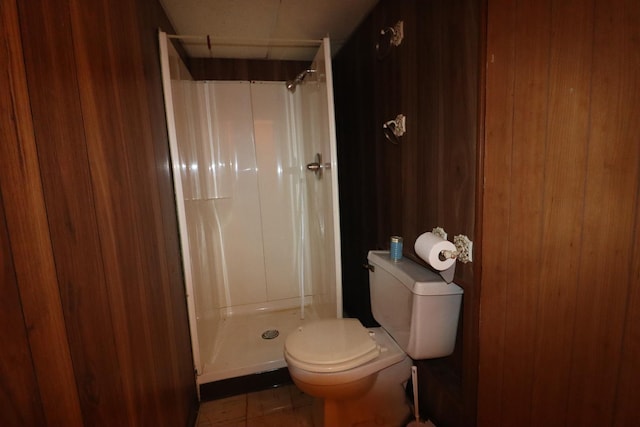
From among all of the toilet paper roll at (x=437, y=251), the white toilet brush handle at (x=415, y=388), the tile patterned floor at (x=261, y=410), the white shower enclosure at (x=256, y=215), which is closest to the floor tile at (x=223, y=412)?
the tile patterned floor at (x=261, y=410)

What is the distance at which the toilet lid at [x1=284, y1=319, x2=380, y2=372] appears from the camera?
1.25 m

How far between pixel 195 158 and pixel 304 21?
1080mm

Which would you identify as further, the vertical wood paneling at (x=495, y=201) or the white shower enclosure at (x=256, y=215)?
the white shower enclosure at (x=256, y=215)

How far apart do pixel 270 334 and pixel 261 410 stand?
→ 1.87 ft

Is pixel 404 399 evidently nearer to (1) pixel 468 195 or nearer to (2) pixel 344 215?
(1) pixel 468 195

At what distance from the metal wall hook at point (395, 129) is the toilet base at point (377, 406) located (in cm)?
109

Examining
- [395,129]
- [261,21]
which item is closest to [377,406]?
[395,129]

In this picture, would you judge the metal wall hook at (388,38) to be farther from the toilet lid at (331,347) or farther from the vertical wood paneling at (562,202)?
the toilet lid at (331,347)

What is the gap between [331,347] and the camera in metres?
1.33

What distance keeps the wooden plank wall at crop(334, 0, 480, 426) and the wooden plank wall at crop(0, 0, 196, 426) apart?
113 cm

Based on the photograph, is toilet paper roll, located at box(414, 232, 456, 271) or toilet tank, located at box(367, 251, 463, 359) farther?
toilet tank, located at box(367, 251, 463, 359)

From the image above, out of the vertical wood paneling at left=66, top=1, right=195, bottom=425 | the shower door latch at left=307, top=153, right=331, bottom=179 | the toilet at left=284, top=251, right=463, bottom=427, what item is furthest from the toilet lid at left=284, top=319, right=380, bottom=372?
the shower door latch at left=307, top=153, right=331, bottom=179

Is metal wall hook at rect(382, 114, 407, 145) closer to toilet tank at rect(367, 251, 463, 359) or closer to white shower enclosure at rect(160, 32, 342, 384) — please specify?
white shower enclosure at rect(160, 32, 342, 384)

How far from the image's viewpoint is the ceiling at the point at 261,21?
5.12ft
